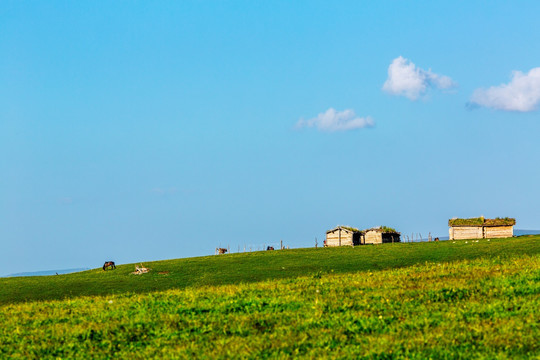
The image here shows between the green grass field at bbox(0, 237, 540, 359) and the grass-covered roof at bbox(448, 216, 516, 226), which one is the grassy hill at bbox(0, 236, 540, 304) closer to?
the grass-covered roof at bbox(448, 216, 516, 226)

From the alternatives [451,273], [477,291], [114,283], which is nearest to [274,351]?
[477,291]

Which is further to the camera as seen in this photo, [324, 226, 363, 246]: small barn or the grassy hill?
[324, 226, 363, 246]: small barn

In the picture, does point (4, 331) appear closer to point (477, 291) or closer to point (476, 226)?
point (477, 291)

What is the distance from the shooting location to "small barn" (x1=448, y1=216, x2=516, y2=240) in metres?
96.7

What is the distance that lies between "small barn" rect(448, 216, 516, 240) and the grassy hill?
71.2 ft

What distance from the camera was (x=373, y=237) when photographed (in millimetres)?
106625

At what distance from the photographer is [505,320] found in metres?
17.4

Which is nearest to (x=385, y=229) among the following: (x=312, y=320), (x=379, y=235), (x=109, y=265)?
(x=379, y=235)

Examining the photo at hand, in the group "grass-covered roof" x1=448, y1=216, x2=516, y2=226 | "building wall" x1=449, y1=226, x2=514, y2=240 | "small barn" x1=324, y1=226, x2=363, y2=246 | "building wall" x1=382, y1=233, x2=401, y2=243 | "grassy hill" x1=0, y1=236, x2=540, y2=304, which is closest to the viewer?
"grassy hill" x1=0, y1=236, x2=540, y2=304

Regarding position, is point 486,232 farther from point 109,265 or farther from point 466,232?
point 109,265

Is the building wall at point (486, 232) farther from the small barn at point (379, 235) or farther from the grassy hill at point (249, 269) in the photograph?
the grassy hill at point (249, 269)

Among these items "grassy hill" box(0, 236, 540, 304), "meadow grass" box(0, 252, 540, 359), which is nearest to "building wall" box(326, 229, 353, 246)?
"grassy hill" box(0, 236, 540, 304)

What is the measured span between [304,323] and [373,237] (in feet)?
297

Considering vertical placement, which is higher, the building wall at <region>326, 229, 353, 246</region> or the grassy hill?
the building wall at <region>326, 229, 353, 246</region>
